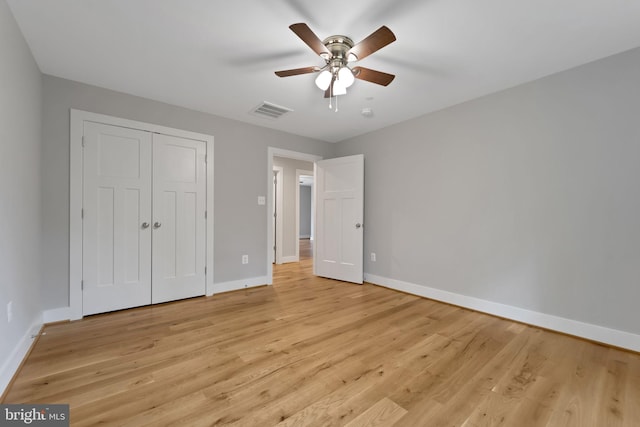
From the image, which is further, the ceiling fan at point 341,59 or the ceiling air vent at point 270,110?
the ceiling air vent at point 270,110

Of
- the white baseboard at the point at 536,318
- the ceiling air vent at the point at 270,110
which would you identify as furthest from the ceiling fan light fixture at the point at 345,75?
the white baseboard at the point at 536,318

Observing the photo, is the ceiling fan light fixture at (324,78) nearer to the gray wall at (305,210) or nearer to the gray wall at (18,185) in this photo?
the gray wall at (18,185)

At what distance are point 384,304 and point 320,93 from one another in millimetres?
2532

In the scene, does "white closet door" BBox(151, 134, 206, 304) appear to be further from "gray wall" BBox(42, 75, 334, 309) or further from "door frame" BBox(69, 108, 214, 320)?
"door frame" BBox(69, 108, 214, 320)

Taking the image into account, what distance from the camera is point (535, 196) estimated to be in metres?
2.55

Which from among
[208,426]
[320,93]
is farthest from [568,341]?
[320,93]

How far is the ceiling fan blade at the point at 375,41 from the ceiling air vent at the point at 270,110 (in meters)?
1.54

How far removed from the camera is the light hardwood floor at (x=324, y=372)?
139 centimetres

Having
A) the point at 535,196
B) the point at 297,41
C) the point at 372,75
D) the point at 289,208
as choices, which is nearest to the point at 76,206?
the point at 297,41

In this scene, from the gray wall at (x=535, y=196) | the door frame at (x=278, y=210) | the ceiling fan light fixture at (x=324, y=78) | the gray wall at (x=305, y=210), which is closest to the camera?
the ceiling fan light fixture at (x=324, y=78)

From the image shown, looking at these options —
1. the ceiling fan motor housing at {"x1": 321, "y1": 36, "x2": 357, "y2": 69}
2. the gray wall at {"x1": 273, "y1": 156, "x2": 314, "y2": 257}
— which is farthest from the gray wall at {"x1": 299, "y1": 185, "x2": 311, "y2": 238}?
the ceiling fan motor housing at {"x1": 321, "y1": 36, "x2": 357, "y2": 69}

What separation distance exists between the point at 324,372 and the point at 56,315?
8.77ft

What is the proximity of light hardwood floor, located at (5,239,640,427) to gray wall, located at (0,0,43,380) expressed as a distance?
37 centimetres

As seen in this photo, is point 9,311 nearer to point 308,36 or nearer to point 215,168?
point 215,168
